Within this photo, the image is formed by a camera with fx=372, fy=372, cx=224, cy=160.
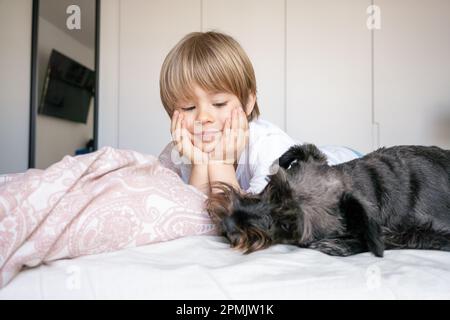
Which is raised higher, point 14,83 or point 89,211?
point 14,83

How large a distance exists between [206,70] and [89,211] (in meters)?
1.02

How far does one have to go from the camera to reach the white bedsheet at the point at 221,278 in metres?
0.66

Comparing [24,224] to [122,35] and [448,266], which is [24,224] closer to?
[448,266]

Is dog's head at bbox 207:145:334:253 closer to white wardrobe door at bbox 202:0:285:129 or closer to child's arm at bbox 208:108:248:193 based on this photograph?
child's arm at bbox 208:108:248:193

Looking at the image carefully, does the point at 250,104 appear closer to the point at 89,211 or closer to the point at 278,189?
the point at 278,189

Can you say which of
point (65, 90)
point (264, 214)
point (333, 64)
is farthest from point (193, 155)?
point (333, 64)

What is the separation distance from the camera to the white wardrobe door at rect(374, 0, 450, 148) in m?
4.02

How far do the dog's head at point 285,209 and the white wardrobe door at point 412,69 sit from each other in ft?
10.7

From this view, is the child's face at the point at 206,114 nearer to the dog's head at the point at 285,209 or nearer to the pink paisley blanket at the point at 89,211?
the dog's head at the point at 285,209

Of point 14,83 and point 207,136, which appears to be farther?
point 14,83

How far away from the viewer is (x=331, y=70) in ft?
13.3

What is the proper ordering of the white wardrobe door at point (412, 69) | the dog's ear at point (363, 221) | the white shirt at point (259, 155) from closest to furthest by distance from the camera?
the dog's ear at point (363, 221), the white shirt at point (259, 155), the white wardrobe door at point (412, 69)

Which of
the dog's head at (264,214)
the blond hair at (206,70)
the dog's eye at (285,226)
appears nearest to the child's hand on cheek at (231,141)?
the blond hair at (206,70)

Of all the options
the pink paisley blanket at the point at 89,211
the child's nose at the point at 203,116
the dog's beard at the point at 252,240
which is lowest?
the dog's beard at the point at 252,240
